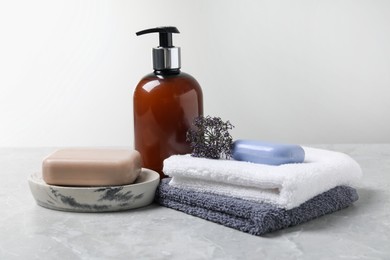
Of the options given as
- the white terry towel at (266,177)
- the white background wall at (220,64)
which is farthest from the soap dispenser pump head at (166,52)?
the white background wall at (220,64)

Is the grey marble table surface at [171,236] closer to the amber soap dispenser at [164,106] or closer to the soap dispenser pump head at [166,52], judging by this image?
the amber soap dispenser at [164,106]

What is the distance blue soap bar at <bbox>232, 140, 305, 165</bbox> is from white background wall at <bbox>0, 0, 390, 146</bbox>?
0.77 m

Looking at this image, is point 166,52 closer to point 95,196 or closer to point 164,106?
point 164,106

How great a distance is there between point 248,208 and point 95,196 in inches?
8.1

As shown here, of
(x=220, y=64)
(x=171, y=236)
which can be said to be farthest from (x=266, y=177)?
(x=220, y=64)

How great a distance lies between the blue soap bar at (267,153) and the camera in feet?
2.85

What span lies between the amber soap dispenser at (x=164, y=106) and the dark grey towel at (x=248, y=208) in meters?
0.06

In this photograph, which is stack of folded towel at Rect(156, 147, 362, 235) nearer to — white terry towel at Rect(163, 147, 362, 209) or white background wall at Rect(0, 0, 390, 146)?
white terry towel at Rect(163, 147, 362, 209)

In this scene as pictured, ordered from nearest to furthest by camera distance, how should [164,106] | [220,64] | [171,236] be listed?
1. [171,236]
2. [164,106]
3. [220,64]

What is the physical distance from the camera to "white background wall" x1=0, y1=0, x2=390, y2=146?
1.64m

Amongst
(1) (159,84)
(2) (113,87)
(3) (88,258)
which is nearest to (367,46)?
(2) (113,87)

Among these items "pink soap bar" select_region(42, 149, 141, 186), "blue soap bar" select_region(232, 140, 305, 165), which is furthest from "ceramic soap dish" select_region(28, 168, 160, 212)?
"blue soap bar" select_region(232, 140, 305, 165)

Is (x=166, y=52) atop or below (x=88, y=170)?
atop

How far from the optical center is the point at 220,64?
5.46 feet
